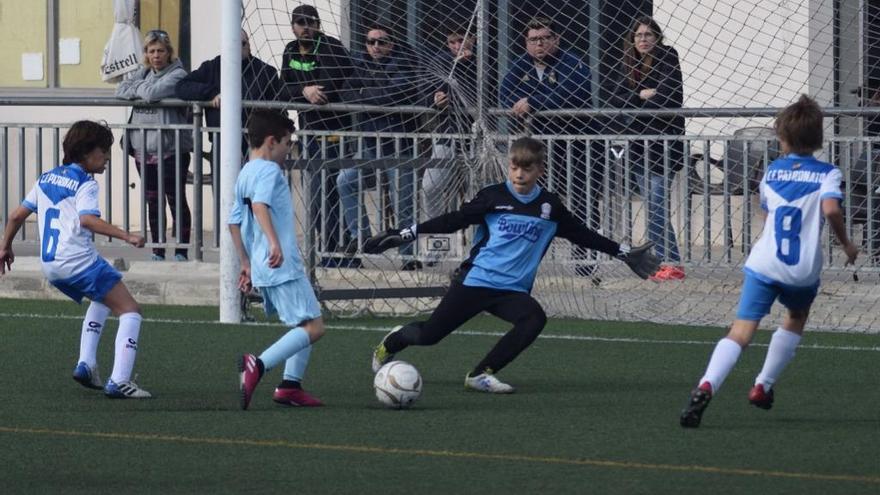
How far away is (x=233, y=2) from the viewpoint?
1215 cm

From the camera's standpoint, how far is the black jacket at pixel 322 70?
45.0 ft

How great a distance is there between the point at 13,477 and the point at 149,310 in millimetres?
6502

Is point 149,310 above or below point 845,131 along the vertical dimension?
below

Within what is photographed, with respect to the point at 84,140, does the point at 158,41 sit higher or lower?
higher

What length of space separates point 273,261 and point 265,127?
735mm

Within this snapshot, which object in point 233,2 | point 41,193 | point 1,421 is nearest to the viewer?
point 1,421

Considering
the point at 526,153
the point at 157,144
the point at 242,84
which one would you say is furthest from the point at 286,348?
the point at 157,144

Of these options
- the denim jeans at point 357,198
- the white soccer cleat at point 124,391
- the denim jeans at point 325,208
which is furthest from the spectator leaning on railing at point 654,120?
the white soccer cleat at point 124,391

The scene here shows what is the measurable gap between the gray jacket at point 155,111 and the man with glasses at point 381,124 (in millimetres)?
1587

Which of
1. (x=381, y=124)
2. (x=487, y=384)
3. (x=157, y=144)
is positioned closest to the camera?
(x=487, y=384)

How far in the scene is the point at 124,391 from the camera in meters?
8.92

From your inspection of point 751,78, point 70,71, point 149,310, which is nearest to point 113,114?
point 70,71

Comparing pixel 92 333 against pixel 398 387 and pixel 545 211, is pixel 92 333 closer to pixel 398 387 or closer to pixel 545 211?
pixel 398 387

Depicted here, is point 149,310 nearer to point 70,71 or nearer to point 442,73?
point 442,73
